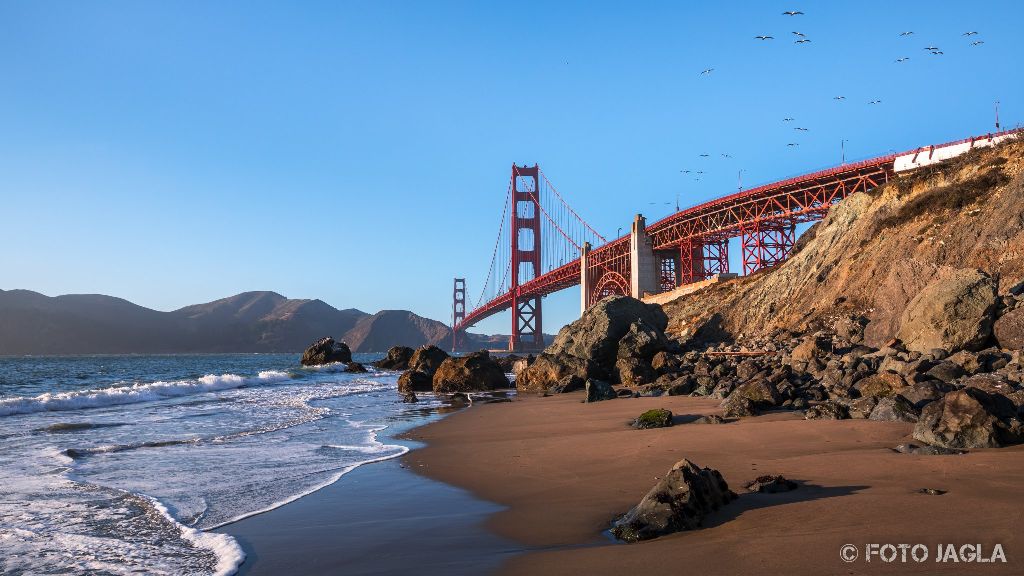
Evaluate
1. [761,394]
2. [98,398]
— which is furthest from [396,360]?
[761,394]

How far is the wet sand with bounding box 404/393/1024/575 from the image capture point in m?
3.51

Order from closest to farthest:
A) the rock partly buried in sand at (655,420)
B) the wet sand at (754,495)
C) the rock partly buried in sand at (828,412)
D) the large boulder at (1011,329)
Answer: the wet sand at (754,495), the rock partly buried in sand at (828,412), the rock partly buried in sand at (655,420), the large boulder at (1011,329)

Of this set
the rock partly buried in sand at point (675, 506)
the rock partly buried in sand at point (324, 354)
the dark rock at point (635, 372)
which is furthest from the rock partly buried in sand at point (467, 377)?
the rock partly buried in sand at point (324, 354)

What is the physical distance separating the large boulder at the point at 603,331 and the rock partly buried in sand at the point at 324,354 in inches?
1381

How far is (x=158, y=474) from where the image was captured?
7285 mm

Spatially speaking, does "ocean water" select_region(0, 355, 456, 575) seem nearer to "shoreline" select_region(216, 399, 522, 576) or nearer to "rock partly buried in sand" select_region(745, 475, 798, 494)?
"shoreline" select_region(216, 399, 522, 576)

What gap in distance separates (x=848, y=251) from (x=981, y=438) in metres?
22.9

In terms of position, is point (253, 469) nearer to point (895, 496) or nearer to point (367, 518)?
point (367, 518)

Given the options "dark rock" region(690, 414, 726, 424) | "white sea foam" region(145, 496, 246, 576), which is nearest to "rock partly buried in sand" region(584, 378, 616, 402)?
"dark rock" region(690, 414, 726, 424)

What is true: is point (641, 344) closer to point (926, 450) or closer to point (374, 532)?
point (926, 450)

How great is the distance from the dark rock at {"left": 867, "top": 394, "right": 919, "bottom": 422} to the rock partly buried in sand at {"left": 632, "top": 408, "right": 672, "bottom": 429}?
8.42ft

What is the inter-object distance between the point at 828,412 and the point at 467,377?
1498cm

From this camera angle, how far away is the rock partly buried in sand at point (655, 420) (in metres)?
9.14

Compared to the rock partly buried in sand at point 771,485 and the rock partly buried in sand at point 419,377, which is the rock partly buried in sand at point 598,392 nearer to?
the rock partly buried in sand at point 771,485
